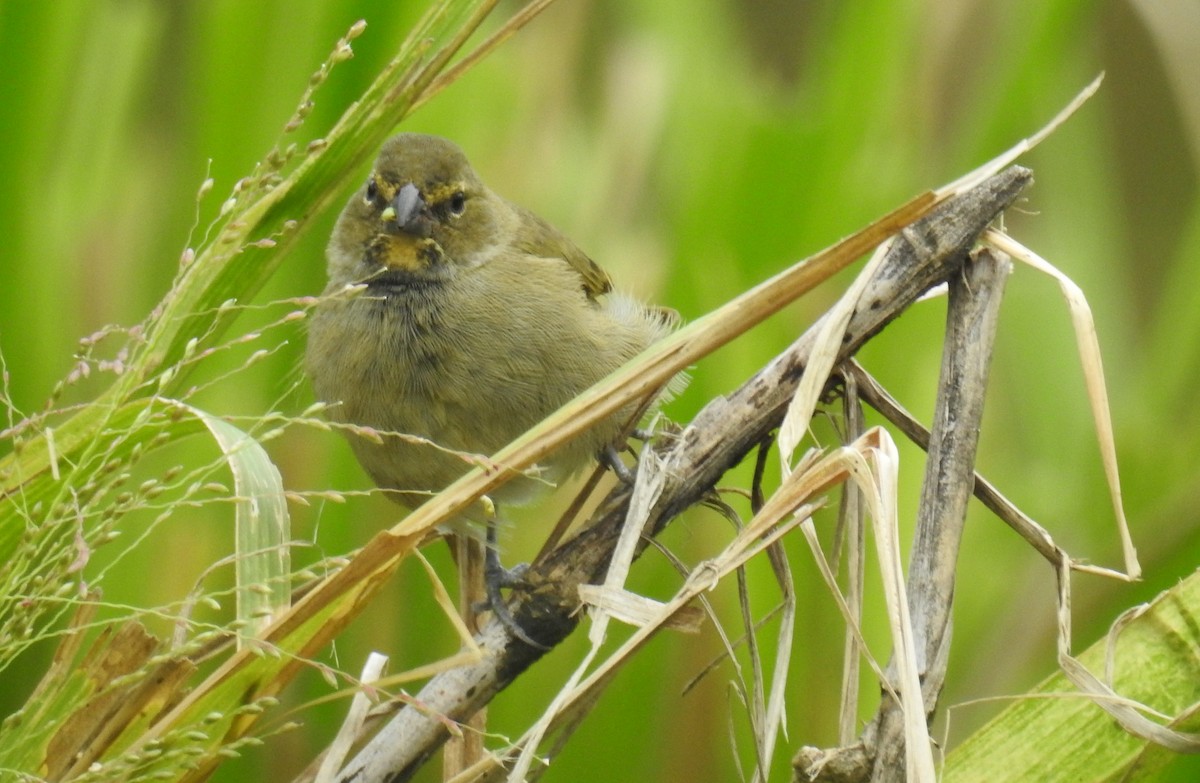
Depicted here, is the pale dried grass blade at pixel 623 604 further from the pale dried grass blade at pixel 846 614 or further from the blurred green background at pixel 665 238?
the blurred green background at pixel 665 238

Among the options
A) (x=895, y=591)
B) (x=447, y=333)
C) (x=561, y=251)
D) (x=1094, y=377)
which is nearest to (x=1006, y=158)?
(x=1094, y=377)

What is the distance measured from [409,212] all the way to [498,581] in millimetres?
731

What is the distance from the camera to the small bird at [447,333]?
2514 millimetres

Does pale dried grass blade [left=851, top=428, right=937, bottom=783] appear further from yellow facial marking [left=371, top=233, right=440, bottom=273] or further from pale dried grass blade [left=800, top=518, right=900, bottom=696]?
yellow facial marking [left=371, top=233, right=440, bottom=273]

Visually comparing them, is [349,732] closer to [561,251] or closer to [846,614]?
[846,614]

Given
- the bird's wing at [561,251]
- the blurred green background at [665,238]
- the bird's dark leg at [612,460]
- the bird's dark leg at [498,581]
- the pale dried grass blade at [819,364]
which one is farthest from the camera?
the bird's wing at [561,251]

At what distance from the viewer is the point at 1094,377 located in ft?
5.03

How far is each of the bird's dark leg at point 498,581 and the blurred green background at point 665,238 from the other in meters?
0.23

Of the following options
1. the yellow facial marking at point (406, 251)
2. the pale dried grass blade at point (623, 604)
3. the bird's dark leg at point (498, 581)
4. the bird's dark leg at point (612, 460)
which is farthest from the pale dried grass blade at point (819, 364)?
the yellow facial marking at point (406, 251)

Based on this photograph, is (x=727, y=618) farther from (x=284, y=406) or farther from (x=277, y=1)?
(x=277, y=1)

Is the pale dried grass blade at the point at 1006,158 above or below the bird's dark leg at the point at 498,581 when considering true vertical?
above

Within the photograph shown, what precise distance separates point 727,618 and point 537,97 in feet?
4.67

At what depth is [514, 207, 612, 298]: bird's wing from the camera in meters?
2.93

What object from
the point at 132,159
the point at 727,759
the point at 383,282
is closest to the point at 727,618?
the point at 727,759
